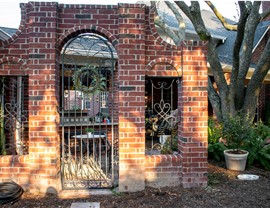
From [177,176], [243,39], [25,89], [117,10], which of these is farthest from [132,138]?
[243,39]

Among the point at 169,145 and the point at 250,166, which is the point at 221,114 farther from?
the point at 169,145

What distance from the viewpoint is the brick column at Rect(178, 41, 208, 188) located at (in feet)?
14.9

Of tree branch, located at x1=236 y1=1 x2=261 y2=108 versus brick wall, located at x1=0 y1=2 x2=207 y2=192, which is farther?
tree branch, located at x1=236 y1=1 x2=261 y2=108

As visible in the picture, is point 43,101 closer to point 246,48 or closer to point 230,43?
point 246,48

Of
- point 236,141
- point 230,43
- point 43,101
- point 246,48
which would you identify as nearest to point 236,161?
point 236,141

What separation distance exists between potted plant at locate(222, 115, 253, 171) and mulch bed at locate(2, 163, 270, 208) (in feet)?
2.76

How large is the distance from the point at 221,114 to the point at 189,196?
368cm

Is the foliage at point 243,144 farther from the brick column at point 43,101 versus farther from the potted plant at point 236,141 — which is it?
the brick column at point 43,101

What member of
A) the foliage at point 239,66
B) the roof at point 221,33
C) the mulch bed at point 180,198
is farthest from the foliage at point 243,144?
the roof at point 221,33

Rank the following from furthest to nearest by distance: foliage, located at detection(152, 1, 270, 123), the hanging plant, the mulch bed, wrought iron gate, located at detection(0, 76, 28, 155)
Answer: foliage, located at detection(152, 1, 270, 123) < wrought iron gate, located at detection(0, 76, 28, 155) < the hanging plant < the mulch bed

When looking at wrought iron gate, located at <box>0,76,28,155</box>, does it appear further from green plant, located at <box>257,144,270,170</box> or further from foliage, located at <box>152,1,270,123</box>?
green plant, located at <box>257,144,270,170</box>

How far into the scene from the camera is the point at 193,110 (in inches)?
179

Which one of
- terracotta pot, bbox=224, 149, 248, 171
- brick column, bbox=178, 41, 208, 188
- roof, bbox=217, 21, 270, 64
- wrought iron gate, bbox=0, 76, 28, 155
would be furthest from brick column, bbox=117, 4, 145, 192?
roof, bbox=217, 21, 270, 64

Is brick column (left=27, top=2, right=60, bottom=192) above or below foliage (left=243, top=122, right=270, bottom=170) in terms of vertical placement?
above
